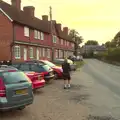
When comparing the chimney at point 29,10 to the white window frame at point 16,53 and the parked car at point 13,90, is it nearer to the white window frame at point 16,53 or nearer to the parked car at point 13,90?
the white window frame at point 16,53

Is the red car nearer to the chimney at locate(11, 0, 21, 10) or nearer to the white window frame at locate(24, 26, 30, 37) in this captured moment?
the white window frame at locate(24, 26, 30, 37)

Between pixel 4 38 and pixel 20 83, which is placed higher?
pixel 4 38

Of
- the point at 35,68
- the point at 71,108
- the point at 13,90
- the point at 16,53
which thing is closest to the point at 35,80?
the point at 35,68

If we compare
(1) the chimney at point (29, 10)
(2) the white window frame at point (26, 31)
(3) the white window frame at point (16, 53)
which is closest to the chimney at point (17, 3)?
(1) the chimney at point (29, 10)

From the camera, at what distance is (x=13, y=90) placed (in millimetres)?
9406

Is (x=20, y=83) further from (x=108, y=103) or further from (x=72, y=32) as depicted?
(x=72, y=32)

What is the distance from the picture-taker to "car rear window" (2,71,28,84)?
9602 mm

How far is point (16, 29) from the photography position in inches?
1500

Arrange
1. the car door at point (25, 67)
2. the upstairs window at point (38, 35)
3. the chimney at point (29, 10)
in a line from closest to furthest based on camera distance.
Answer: the car door at point (25, 67), the upstairs window at point (38, 35), the chimney at point (29, 10)

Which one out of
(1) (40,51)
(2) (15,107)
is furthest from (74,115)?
(1) (40,51)

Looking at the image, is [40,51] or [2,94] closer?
[2,94]

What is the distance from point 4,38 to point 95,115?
29.2 meters

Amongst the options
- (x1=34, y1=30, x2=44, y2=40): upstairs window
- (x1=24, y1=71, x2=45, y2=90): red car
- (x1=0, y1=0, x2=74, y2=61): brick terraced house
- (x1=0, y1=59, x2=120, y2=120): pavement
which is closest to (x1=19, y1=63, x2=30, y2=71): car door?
(x1=24, y1=71, x2=45, y2=90): red car

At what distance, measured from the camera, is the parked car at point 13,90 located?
9.18 metres
